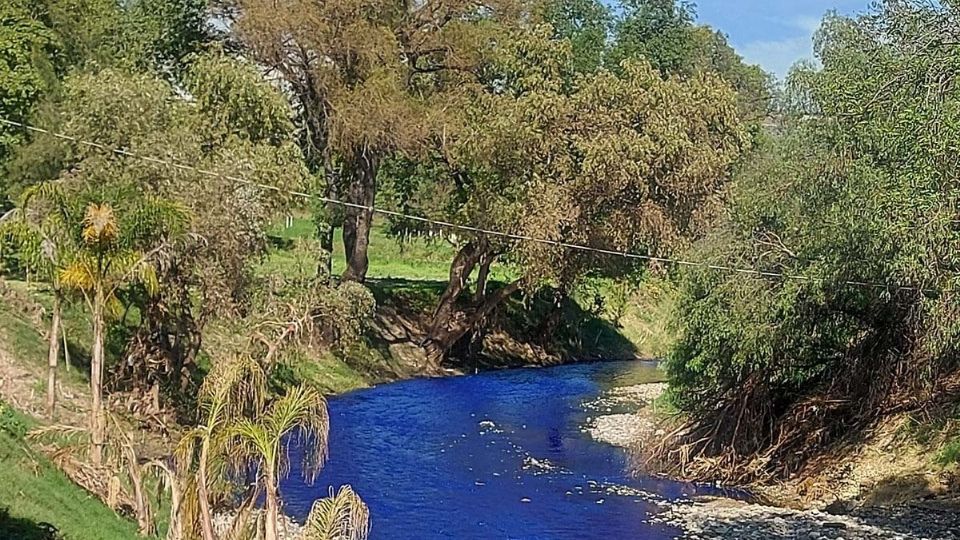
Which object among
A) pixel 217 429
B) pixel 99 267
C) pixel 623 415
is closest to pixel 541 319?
pixel 623 415

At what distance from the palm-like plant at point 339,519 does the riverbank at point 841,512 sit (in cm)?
1089

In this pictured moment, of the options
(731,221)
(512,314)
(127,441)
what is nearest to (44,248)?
(127,441)

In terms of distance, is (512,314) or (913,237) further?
(512,314)

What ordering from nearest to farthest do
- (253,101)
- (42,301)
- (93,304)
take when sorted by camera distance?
1. (93,304)
2. (42,301)
3. (253,101)

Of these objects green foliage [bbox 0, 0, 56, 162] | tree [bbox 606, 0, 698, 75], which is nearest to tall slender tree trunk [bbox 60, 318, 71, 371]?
green foliage [bbox 0, 0, 56, 162]

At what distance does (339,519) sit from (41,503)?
23.4 ft

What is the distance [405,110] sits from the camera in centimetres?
4200

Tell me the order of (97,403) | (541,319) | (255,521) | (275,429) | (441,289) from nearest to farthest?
1. (275,429)
2. (255,521)
3. (97,403)
4. (441,289)
5. (541,319)

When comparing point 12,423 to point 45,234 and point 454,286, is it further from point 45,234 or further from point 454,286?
point 454,286

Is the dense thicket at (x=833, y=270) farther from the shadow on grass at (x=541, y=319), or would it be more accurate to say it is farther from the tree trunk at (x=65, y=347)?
the shadow on grass at (x=541, y=319)

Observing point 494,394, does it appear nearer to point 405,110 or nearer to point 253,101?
point 405,110

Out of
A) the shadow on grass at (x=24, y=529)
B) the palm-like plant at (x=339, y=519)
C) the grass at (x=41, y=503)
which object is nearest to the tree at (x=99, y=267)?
the grass at (x=41, y=503)

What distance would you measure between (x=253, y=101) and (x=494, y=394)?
1378 cm

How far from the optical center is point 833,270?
2084 cm
